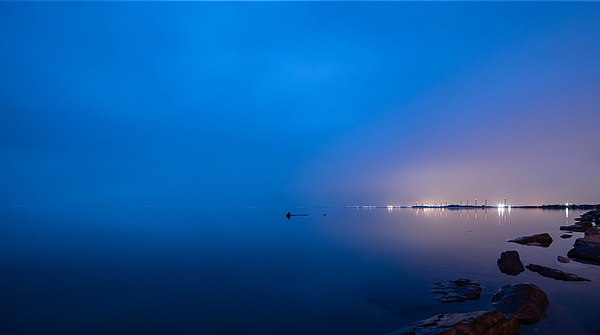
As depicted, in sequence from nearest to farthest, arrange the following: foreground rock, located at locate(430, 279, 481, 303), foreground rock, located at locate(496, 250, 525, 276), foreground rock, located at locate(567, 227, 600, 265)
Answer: foreground rock, located at locate(430, 279, 481, 303) < foreground rock, located at locate(496, 250, 525, 276) < foreground rock, located at locate(567, 227, 600, 265)

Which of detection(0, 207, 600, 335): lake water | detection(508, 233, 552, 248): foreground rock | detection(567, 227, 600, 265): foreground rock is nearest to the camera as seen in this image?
detection(0, 207, 600, 335): lake water

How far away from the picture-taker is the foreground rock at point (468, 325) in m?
10.4

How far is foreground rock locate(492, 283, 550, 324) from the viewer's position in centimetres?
1354

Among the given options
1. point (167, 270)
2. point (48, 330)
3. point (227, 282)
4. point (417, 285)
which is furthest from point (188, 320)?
point (417, 285)

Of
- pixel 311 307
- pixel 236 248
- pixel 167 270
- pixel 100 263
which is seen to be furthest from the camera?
pixel 236 248

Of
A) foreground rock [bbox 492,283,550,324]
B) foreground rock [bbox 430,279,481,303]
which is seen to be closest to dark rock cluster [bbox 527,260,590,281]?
foreground rock [bbox 430,279,481,303]

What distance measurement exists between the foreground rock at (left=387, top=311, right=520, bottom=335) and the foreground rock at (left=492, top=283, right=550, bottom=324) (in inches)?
70.0

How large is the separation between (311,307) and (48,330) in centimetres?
1270

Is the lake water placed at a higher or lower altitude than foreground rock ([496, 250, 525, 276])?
lower

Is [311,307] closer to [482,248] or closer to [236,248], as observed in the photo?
[236,248]

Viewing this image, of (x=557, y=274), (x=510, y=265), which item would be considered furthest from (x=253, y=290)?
(x=557, y=274)

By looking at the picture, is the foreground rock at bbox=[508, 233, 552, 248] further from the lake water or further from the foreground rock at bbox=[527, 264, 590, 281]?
the foreground rock at bbox=[527, 264, 590, 281]

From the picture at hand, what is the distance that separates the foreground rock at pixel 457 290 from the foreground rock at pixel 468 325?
16.7ft

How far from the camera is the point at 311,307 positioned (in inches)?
662
